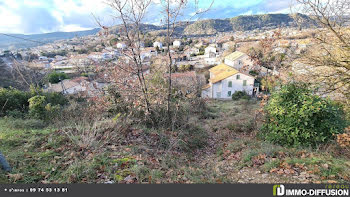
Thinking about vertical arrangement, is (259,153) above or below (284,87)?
below

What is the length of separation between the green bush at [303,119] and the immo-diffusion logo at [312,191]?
231cm

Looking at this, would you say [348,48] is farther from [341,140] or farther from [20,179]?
[20,179]

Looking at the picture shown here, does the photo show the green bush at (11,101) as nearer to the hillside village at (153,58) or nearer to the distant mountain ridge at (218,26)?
the hillside village at (153,58)

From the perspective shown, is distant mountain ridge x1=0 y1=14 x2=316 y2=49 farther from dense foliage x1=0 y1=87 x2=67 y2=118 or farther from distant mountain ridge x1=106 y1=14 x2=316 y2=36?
dense foliage x1=0 y1=87 x2=67 y2=118

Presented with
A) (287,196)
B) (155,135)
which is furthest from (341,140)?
(155,135)

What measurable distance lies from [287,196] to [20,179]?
4792mm

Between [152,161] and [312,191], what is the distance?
3189 mm

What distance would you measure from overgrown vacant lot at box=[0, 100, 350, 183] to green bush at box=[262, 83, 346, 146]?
1.53 ft

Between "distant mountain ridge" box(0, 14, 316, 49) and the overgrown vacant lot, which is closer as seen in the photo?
the overgrown vacant lot

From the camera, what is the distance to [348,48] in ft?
19.3

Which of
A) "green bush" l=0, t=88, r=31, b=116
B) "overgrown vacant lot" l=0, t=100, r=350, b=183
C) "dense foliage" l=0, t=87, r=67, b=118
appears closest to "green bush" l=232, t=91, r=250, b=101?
"overgrown vacant lot" l=0, t=100, r=350, b=183

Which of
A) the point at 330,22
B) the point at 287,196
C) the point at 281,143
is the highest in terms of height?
the point at 330,22

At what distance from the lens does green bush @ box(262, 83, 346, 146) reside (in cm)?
478

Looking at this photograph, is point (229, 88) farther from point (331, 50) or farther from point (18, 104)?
point (18, 104)
